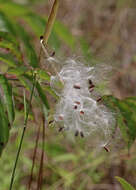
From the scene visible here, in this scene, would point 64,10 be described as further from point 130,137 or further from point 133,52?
point 130,137

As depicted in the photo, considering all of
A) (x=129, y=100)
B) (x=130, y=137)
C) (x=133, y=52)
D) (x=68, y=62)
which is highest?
(x=133, y=52)

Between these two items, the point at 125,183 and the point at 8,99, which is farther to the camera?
the point at 8,99

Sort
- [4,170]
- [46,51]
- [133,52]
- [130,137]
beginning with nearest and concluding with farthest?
1. [46,51]
2. [130,137]
3. [4,170]
4. [133,52]

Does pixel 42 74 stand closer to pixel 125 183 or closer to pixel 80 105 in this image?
pixel 80 105

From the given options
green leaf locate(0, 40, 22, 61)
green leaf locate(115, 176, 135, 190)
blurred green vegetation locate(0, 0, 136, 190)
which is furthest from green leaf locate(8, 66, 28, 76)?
green leaf locate(115, 176, 135, 190)

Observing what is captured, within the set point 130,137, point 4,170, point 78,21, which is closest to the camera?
point 130,137

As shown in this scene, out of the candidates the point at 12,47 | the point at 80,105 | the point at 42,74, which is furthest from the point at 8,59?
the point at 80,105

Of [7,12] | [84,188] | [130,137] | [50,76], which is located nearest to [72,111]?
[50,76]
